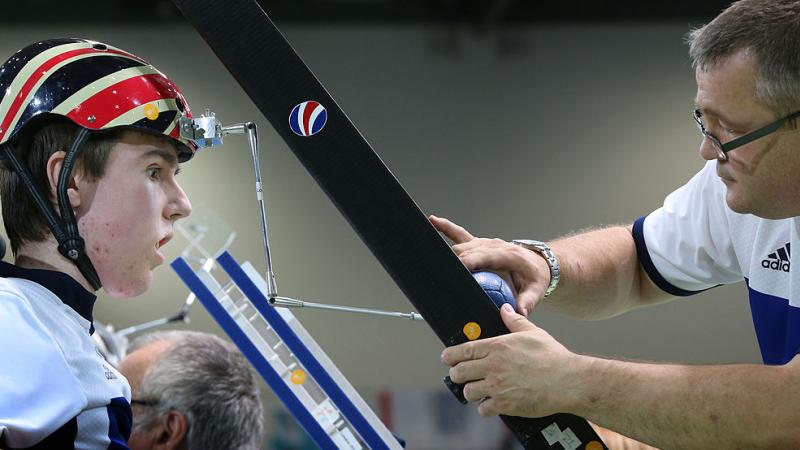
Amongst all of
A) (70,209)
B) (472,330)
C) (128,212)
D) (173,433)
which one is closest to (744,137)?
(472,330)

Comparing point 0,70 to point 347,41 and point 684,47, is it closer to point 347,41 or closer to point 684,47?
point 347,41

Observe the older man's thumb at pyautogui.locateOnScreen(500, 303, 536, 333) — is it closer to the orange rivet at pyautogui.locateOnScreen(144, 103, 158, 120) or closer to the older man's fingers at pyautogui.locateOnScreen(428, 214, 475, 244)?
the older man's fingers at pyautogui.locateOnScreen(428, 214, 475, 244)

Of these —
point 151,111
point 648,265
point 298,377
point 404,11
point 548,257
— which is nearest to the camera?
point 151,111

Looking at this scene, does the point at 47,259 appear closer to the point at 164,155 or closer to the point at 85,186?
the point at 85,186

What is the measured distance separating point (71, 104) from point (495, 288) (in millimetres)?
984

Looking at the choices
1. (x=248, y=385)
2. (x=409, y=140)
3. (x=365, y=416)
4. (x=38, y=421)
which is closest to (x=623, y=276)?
(x=365, y=416)

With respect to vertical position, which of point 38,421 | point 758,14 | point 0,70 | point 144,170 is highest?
point 0,70

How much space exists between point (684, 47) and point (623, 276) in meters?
6.94

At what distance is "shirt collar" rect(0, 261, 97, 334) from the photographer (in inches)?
72.9

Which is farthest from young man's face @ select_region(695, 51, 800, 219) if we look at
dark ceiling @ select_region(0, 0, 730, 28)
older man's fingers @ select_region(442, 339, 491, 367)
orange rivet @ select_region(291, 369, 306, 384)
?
dark ceiling @ select_region(0, 0, 730, 28)

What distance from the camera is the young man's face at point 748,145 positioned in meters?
2.05

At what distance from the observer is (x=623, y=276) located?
9.35ft

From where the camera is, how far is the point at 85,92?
1.88m

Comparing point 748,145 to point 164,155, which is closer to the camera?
point 164,155
